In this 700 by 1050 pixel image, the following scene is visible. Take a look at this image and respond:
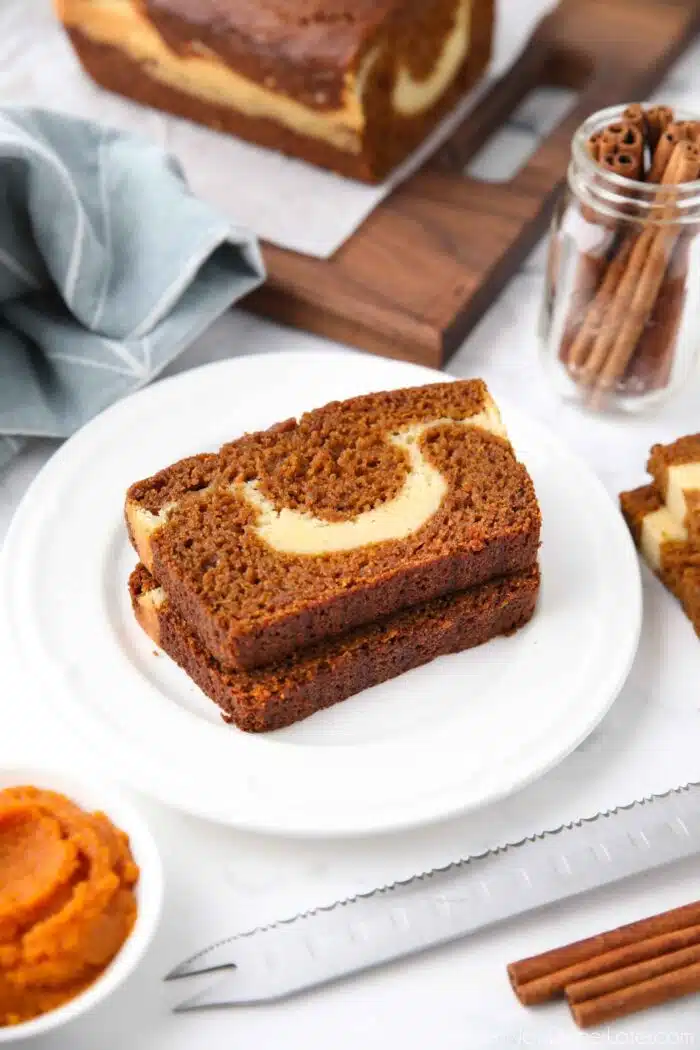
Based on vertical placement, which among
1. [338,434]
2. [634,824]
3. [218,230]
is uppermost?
[218,230]

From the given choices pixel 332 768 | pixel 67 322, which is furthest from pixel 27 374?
pixel 332 768

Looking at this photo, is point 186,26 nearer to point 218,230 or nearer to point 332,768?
point 218,230

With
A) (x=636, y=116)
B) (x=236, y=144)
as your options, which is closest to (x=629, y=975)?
(x=636, y=116)

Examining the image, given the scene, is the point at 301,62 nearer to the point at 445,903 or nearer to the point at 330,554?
the point at 330,554

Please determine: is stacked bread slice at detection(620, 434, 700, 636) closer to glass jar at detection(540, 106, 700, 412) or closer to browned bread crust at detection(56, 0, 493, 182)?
glass jar at detection(540, 106, 700, 412)

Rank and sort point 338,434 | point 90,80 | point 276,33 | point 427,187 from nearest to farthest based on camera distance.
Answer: point 338,434
point 276,33
point 427,187
point 90,80

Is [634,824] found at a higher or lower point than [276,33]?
lower

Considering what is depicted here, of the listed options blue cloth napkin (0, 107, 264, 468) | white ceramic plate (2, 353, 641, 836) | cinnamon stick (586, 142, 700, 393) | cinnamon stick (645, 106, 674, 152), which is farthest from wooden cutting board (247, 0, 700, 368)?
cinnamon stick (645, 106, 674, 152)
